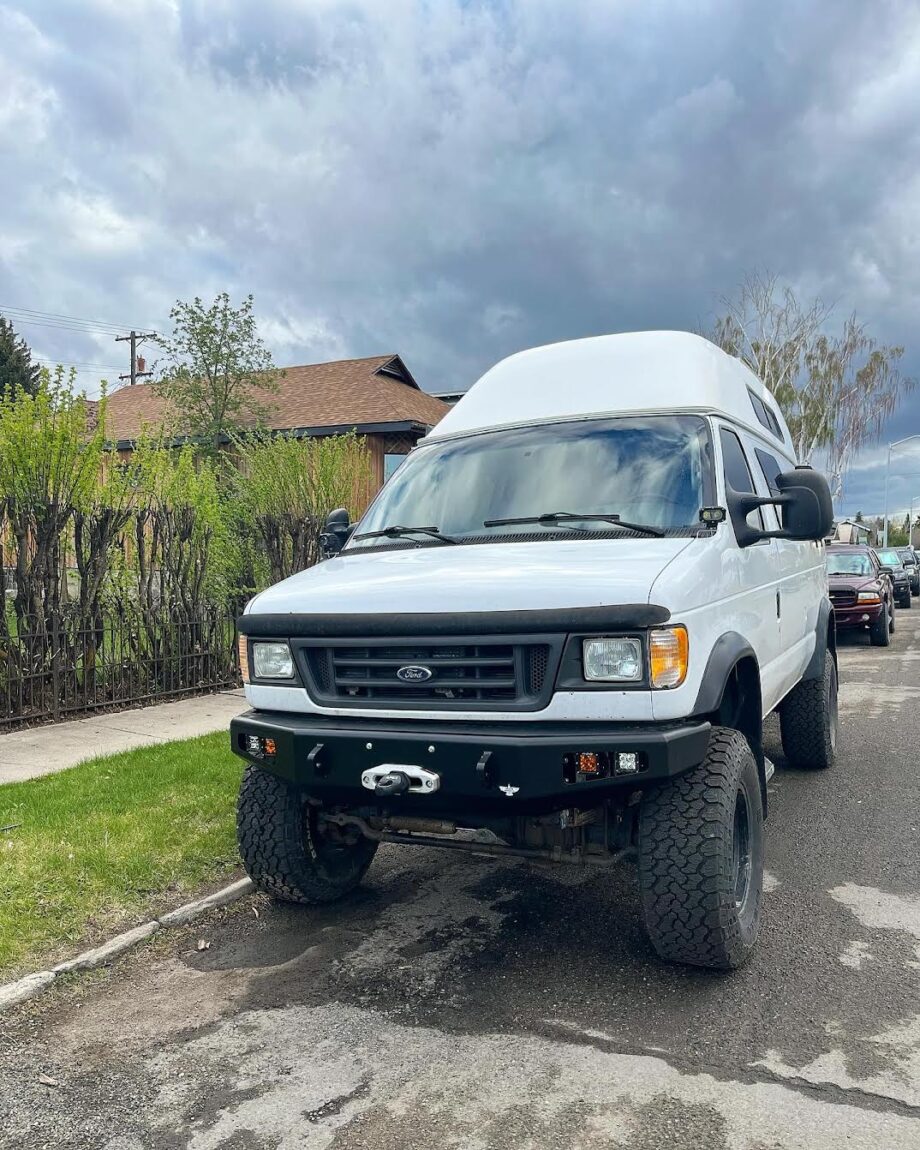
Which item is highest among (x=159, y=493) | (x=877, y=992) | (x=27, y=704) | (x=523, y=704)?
(x=159, y=493)

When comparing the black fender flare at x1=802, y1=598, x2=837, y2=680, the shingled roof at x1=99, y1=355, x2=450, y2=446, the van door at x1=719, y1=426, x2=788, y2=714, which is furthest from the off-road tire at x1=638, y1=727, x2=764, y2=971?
the shingled roof at x1=99, y1=355, x2=450, y2=446

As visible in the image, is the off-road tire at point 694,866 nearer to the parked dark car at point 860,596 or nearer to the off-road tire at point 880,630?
the parked dark car at point 860,596

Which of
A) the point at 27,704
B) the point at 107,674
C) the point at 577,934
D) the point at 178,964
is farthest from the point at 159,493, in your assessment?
the point at 577,934

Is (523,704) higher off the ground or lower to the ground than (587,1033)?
higher

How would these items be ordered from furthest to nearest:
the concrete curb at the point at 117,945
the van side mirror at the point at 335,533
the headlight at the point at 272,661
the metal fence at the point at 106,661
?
the metal fence at the point at 106,661 < the van side mirror at the point at 335,533 < the headlight at the point at 272,661 < the concrete curb at the point at 117,945

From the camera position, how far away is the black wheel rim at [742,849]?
148 inches

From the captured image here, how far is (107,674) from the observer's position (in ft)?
29.9

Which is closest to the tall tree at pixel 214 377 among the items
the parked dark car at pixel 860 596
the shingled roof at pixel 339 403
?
the shingled roof at pixel 339 403

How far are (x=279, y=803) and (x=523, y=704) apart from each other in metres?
1.41

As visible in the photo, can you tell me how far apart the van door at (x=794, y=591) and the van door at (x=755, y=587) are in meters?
0.18

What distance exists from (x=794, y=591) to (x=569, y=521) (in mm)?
2387

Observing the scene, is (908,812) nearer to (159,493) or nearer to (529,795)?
(529,795)

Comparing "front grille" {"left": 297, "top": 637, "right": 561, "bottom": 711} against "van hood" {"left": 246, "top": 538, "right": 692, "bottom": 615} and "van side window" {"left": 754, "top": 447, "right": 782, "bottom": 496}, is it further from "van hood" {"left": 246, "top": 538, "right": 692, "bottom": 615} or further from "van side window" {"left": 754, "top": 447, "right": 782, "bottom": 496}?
"van side window" {"left": 754, "top": 447, "right": 782, "bottom": 496}

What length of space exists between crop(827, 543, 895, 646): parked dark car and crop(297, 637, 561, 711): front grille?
12572mm
